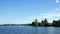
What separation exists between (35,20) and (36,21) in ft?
2.23

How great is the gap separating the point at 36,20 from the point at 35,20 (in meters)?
0.45

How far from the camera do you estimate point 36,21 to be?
5581cm

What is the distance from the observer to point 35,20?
55.4 meters

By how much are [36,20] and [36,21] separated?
0.42 meters

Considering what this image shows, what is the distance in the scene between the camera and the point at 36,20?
183ft
